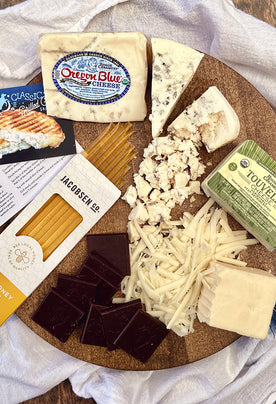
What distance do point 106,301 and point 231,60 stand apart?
125cm

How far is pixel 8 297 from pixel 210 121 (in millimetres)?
1121

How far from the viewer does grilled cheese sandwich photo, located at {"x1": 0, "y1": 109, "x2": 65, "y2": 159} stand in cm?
175

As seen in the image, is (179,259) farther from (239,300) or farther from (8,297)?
(8,297)

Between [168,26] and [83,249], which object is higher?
[168,26]

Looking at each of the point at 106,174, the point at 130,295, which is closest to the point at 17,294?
the point at 130,295

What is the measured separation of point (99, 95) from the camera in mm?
1730

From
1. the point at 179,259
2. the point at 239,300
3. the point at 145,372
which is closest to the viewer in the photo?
the point at 239,300

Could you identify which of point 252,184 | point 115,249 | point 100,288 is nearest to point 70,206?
point 115,249

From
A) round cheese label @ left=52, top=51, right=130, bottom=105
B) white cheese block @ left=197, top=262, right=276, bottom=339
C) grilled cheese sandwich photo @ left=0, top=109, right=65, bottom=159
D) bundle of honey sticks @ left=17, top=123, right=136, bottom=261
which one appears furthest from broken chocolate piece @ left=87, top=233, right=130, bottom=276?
round cheese label @ left=52, top=51, right=130, bottom=105

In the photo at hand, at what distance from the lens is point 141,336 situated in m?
1.66

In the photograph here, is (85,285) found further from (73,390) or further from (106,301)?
(73,390)

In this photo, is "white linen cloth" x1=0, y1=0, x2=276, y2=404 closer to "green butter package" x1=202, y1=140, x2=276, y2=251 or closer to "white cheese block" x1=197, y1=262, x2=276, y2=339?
"white cheese block" x1=197, y1=262, x2=276, y2=339

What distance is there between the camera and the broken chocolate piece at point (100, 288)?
1686 millimetres

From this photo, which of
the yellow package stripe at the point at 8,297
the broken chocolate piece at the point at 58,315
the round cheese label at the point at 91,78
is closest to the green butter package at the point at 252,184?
the round cheese label at the point at 91,78
